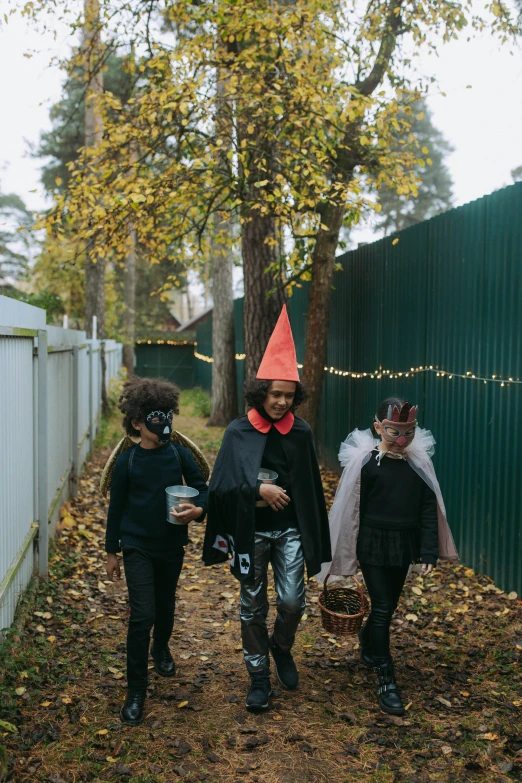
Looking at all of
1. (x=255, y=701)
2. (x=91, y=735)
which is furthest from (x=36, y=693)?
(x=255, y=701)

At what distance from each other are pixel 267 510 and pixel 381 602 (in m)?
0.87

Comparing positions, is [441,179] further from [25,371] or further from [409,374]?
[25,371]

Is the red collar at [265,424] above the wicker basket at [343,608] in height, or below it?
above

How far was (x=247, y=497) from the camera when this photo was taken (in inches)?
156

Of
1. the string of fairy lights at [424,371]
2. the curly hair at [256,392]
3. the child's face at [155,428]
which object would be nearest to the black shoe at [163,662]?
the child's face at [155,428]

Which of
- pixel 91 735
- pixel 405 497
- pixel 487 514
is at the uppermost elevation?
pixel 405 497

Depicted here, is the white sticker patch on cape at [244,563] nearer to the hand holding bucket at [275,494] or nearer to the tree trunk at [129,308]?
the hand holding bucket at [275,494]

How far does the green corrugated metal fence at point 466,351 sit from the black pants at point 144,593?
2.69 metres

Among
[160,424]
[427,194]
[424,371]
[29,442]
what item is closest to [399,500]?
[160,424]

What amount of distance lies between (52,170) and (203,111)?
2152 cm

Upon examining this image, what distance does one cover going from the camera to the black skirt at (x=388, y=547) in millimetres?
4238

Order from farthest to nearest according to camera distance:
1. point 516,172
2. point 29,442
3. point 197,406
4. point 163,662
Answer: point 516,172 < point 197,406 < point 29,442 < point 163,662

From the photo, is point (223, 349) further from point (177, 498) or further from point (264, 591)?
point (177, 498)

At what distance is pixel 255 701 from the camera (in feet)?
13.3
